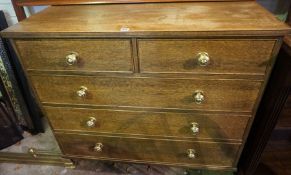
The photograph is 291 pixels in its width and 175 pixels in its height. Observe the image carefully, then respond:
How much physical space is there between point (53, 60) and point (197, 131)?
717 mm

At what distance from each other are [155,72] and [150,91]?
10 centimetres

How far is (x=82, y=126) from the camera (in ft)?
3.84

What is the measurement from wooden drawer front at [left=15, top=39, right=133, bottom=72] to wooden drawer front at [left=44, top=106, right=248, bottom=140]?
0.26m

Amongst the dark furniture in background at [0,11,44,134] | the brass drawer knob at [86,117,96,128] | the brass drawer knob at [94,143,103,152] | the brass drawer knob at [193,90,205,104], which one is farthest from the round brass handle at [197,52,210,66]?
the dark furniture in background at [0,11,44,134]

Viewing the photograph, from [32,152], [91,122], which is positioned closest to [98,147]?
[91,122]

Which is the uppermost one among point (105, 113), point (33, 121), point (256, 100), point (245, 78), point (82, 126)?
point (245, 78)

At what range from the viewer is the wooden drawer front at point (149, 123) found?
1007 mm

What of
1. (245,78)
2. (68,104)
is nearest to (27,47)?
(68,104)

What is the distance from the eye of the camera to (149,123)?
1074mm

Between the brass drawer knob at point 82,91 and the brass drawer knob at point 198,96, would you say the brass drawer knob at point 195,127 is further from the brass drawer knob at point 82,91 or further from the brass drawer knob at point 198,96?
the brass drawer knob at point 82,91

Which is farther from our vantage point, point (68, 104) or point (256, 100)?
point (68, 104)

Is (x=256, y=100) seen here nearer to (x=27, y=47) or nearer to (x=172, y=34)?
(x=172, y=34)

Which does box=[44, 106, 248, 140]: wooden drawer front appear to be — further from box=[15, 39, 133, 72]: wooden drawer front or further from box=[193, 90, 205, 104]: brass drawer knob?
box=[15, 39, 133, 72]: wooden drawer front

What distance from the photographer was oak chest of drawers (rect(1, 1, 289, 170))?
792 millimetres
